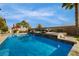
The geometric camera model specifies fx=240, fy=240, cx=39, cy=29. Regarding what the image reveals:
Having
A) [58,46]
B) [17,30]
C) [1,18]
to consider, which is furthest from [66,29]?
[1,18]

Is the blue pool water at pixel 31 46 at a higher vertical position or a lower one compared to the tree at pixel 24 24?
lower

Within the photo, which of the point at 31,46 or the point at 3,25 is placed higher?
the point at 3,25

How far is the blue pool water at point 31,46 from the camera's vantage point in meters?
3.02

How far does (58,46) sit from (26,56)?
1.40 ft

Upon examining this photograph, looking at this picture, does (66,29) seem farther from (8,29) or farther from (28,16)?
(8,29)

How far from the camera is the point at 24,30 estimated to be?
309 centimetres

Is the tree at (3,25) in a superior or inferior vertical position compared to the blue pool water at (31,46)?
superior

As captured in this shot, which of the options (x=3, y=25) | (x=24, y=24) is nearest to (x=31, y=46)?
(x=24, y=24)

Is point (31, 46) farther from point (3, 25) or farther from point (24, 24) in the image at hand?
point (3, 25)

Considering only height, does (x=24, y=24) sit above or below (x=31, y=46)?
above

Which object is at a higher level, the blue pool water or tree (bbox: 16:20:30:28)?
tree (bbox: 16:20:30:28)

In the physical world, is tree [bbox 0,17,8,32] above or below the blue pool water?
above

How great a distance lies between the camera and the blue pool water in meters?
3.02

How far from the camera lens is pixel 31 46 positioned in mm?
3049
